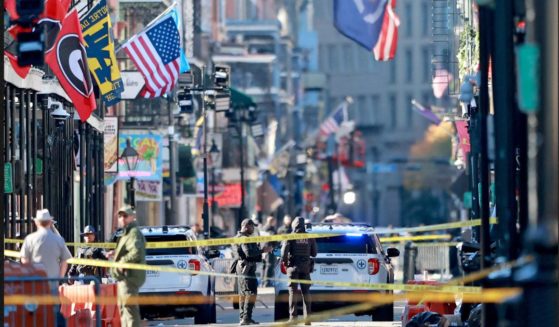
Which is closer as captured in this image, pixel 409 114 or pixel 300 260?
pixel 300 260

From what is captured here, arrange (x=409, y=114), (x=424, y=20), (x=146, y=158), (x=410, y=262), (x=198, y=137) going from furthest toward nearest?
1. (x=424, y=20)
2. (x=409, y=114)
3. (x=198, y=137)
4. (x=146, y=158)
5. (x=410, y=262)

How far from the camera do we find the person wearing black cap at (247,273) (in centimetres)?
3022

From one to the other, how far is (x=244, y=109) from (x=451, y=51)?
29.2 metres

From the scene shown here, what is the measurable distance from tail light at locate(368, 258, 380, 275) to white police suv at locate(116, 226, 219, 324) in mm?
2665

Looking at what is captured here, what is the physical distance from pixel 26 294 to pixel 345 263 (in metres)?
11.5

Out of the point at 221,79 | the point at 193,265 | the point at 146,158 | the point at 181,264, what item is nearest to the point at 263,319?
the point at 193,265

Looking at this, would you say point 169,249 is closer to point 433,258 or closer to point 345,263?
point 345,263

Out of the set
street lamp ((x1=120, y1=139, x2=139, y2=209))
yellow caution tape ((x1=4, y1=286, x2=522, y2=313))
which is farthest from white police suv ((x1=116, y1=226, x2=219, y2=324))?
street lamp ((x1=120, y1=139, x2=139, y2=209))

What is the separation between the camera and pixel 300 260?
96.2 ft

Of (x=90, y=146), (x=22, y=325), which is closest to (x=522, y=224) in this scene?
(x=22, y=325)

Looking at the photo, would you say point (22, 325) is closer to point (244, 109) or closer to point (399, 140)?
point (244, 109)

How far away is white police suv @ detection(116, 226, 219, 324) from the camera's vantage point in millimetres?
30344

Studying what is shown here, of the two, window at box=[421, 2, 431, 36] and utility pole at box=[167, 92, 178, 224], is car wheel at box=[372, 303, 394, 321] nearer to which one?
utility pole at box=[167, 92, 178, 224]

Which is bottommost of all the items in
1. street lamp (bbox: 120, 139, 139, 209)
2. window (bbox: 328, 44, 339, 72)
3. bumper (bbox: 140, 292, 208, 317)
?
bumper (bbox: 140, 292, 208, 317)
